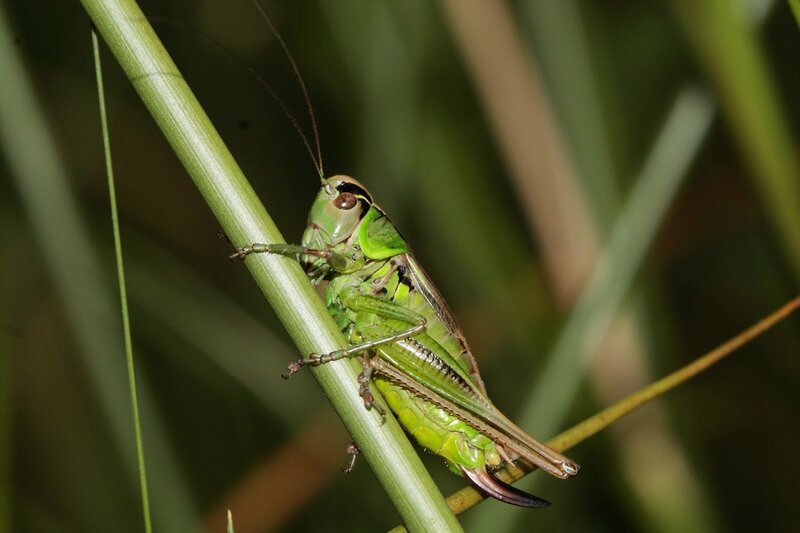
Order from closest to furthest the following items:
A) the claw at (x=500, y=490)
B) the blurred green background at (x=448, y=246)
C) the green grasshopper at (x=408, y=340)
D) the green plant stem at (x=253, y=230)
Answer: the green plant stem at (x=253, y=230), the claw at (x=500, y=490), the green grasshopper at (x=408, y=340), the blurred green background at (x=448, y=246)

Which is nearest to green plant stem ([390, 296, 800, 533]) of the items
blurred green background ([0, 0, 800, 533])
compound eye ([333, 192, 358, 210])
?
blurred green background ([0, 0, 800, 533])

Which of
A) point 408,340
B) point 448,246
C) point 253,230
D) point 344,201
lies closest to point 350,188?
point 344,201

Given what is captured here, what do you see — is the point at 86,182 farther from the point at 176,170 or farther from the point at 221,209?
the point at 221,209

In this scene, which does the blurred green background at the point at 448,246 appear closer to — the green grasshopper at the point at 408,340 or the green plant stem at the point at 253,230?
the green grasshopper at the point at 408,340

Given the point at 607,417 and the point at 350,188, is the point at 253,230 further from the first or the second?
the point at 350,188

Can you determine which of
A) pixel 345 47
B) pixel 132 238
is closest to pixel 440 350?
pixel 345 47

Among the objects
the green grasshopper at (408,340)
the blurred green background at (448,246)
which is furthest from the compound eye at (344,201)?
the blurred green background at (448,246)

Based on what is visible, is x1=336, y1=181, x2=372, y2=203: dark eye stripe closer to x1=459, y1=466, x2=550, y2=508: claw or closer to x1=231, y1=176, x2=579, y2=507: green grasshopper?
x1=231, y1=176, x2=579, y2=507: green grasshopper
